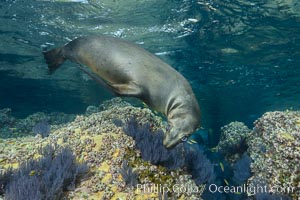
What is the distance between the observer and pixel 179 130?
4180 millimetres

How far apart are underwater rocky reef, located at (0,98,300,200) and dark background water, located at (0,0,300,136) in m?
8.01

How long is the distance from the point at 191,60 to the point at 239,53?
352 cm

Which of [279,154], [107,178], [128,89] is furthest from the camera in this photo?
[279,154]

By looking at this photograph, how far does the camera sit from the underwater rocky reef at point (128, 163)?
13.6ft

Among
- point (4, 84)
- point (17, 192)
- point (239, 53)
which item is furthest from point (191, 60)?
point (4, 84)

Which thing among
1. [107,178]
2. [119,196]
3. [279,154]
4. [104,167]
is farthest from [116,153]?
[279,154]

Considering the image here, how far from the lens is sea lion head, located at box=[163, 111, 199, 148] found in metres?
4.14

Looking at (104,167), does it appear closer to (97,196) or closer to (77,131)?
(97,196)

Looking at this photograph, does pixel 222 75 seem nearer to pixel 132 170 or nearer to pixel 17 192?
pixel 132 170

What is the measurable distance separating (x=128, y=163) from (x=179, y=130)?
1237mm

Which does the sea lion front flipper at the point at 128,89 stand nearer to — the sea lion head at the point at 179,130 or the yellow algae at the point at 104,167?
the sea lion head at the point at 179,130

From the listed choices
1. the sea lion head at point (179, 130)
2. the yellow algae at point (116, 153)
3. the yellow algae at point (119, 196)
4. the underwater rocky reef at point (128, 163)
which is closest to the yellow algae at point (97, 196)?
the underwater rocky reef at point (128, 163)

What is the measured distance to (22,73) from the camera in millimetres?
23797

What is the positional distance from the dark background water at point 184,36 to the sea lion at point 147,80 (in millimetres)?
8069
